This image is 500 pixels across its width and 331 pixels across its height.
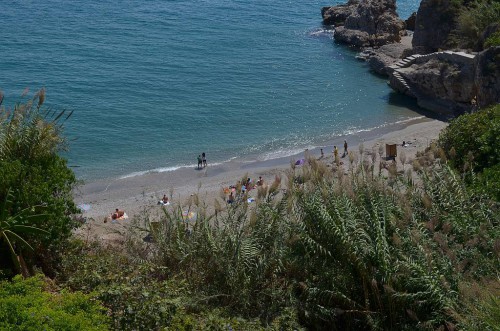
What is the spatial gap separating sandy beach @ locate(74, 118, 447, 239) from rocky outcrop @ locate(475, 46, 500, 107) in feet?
13.6

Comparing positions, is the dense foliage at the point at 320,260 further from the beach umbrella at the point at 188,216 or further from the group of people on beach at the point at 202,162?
the group of people on beach at the point at 202,162

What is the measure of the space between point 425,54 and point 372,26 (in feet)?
38.1

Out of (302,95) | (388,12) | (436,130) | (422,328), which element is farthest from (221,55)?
(422,328)

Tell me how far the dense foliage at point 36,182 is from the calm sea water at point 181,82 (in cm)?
1913

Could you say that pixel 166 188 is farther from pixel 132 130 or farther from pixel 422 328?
pixel 422 328

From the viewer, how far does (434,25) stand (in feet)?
156

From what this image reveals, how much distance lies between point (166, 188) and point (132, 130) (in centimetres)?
795

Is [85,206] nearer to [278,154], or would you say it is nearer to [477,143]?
[278,154]

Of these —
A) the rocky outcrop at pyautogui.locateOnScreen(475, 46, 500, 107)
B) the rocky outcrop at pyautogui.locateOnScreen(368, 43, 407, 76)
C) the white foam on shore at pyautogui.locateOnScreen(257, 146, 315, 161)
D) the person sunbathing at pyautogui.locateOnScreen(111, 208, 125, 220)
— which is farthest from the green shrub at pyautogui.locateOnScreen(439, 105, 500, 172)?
the rocky outcrop at pyautogui.locateOnScreen(368, 43, 407, 76)

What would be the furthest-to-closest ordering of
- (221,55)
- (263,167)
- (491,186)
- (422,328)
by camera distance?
(221,55)
(263,167)
(491,186)
(422,328)

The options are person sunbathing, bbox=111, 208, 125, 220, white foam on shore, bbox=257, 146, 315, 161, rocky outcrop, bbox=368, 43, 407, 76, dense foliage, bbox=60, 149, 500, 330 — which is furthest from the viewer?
rocky outcrop, bbox=368, 43, 407, 76

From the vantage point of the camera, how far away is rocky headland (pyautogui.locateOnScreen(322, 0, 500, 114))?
32875mm

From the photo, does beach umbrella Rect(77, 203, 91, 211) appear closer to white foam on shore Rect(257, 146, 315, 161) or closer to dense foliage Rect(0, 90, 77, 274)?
white foam on shore Rect(257, 146, 315, 161)

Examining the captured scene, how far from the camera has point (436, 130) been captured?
3747 centimetres
